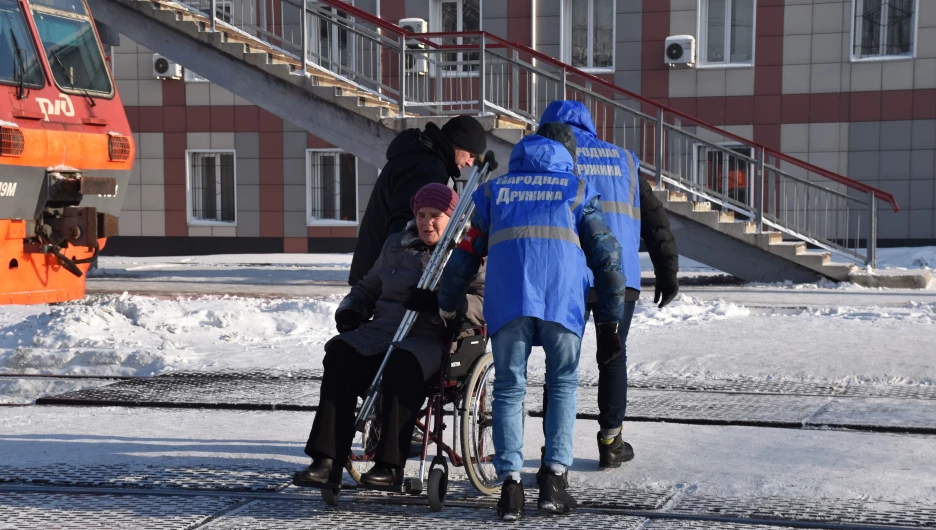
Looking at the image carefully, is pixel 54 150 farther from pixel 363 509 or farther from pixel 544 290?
pixel 544 290

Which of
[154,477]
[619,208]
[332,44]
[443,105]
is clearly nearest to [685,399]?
[619,208]

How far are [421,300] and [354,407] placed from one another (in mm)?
540

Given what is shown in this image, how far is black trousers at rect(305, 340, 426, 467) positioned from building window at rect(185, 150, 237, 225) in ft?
68.4

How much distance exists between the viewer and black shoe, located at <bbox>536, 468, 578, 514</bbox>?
16.2 ft

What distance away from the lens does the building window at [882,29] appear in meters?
21.7

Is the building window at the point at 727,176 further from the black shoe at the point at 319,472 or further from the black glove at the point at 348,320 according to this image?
the black shoe at the point at 319,472

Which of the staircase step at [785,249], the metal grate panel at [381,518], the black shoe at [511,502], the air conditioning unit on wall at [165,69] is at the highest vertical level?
the air conditioning unit on wall at [165,69]

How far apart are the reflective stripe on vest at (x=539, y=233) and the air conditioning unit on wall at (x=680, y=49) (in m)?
18.0

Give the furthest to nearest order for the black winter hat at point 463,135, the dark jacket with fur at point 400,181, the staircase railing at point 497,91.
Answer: the staircase railing at point 497,91 < the black winter hat at point 463,135 < the dark jacket with fur at point 400,181

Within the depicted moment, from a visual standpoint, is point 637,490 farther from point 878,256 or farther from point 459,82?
point 878,256

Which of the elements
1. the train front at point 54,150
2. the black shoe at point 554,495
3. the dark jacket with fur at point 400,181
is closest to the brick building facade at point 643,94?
the train front at point 54,150

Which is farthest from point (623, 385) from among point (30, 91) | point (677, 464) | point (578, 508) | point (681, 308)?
point (30, 91)

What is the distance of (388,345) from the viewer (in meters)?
5.36

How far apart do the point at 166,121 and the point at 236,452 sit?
803 inches
